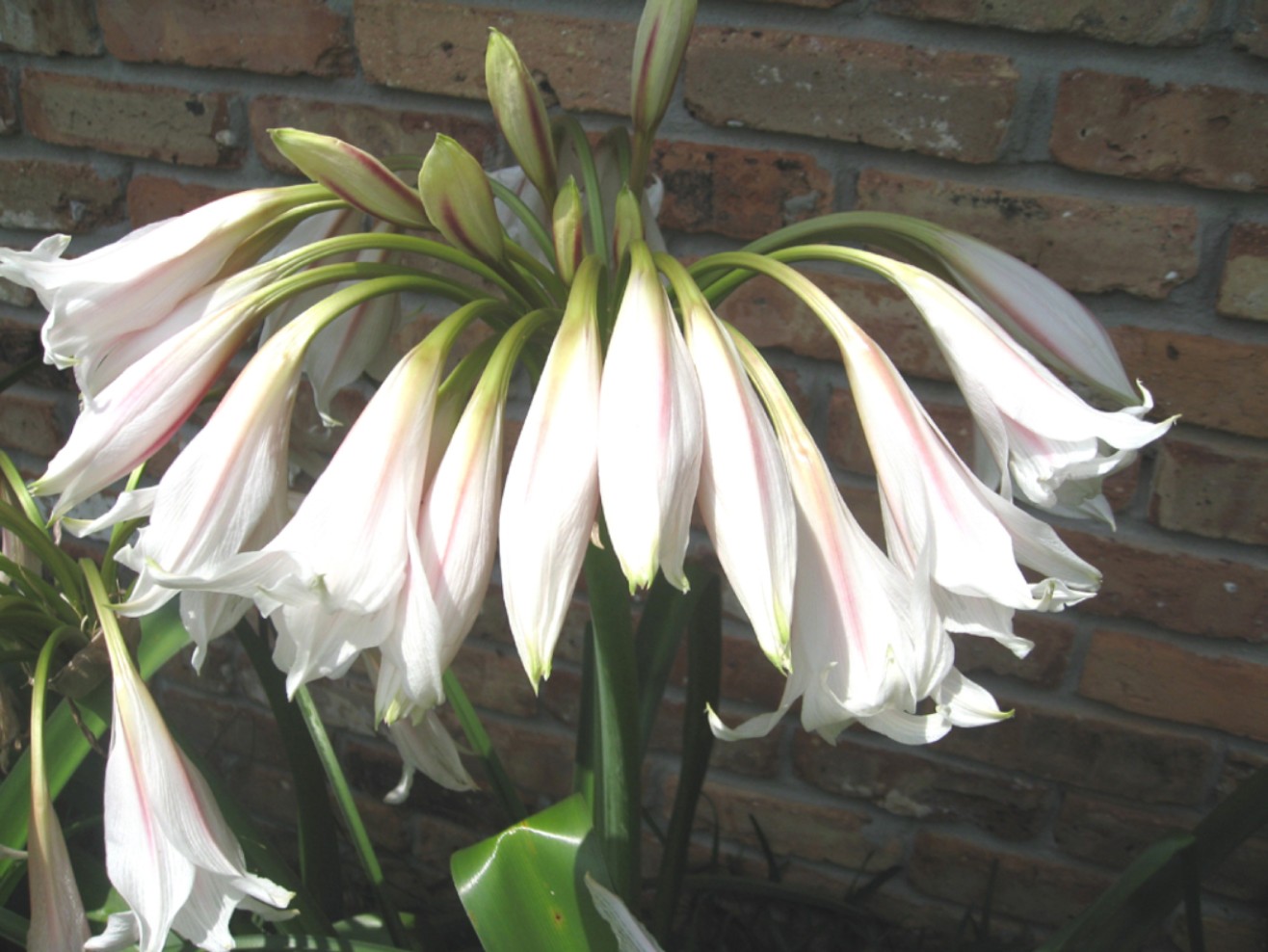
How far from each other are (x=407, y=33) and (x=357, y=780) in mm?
800

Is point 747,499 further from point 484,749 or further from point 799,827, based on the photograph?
point 799,827

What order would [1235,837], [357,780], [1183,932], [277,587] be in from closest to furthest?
1. [277,587]
2. [1235,837]
3. [1183,932]
4. [357,780]

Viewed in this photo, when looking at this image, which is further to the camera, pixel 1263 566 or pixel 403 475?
pixel 1263 566

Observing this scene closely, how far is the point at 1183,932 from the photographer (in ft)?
2.96

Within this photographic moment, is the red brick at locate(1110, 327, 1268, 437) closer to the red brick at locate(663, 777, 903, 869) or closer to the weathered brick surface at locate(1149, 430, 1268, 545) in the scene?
the weathered brick surface at locate(1149, 430, 1268, 545)

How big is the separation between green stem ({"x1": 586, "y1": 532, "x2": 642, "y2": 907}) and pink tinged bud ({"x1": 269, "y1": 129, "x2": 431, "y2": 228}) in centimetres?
17

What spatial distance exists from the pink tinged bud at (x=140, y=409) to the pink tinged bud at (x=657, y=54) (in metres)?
0.21

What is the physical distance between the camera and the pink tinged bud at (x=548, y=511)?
34cm

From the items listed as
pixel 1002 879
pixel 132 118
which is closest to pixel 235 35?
pixel 132 118

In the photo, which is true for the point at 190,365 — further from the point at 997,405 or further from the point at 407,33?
the point at 407,33

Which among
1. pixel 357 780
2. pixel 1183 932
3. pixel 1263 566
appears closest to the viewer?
pixel 1263 566

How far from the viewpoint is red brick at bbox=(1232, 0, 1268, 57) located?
2.08 feet

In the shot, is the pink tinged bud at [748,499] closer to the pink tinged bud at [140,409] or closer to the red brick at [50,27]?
the pink tinged bud at [140,409]

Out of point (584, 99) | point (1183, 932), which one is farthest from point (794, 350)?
point (1183, 932)
